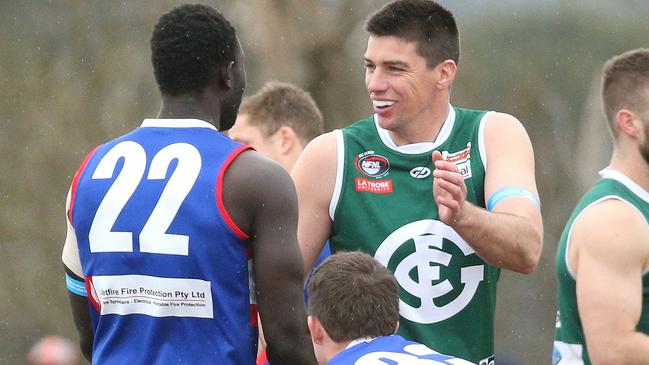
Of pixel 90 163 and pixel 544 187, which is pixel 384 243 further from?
pixel 544 187

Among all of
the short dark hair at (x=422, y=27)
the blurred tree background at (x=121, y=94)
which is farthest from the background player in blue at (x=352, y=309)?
the blurred tree background at (x=121, y=94)

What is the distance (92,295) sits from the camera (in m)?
4.96

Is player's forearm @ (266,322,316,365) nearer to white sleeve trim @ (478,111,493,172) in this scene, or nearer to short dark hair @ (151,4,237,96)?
short dark hair @ (151,4,237,96)

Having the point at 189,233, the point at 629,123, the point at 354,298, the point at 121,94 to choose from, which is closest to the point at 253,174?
the point at 189,233

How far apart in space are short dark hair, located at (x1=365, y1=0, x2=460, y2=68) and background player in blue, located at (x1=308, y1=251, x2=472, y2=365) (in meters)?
1.12

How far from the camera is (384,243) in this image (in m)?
5.75

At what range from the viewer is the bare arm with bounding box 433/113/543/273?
5.23 metres

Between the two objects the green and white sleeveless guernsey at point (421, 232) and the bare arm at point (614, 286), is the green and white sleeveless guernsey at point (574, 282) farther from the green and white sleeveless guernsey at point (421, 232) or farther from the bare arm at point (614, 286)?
the green and white sleeveless guernsey at point (421, 232)

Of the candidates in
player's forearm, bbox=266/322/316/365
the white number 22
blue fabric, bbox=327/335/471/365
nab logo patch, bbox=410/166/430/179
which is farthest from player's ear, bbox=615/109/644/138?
the white number 22

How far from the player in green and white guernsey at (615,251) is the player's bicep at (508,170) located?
0.87 feet

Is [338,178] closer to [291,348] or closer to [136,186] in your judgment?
[291,348]

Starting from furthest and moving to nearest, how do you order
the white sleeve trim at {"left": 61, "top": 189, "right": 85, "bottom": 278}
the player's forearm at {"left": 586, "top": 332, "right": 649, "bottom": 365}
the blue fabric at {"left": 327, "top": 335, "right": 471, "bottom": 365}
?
the player's forearm at {"left": 586, "top": 332, "right": 649, "bottom": 365} < the white sleeve trim at {"left": 61, "top": 189, "right": 85, "bottom": 278} < the blue fabric at {"left": 327, "top": 335, "right": 471, "bottom": 365}

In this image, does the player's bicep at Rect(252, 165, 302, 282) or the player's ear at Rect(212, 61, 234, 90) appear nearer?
the player's bicep at Rect(252, 165, 302, 282)

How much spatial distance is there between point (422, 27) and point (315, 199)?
34.4 inches
